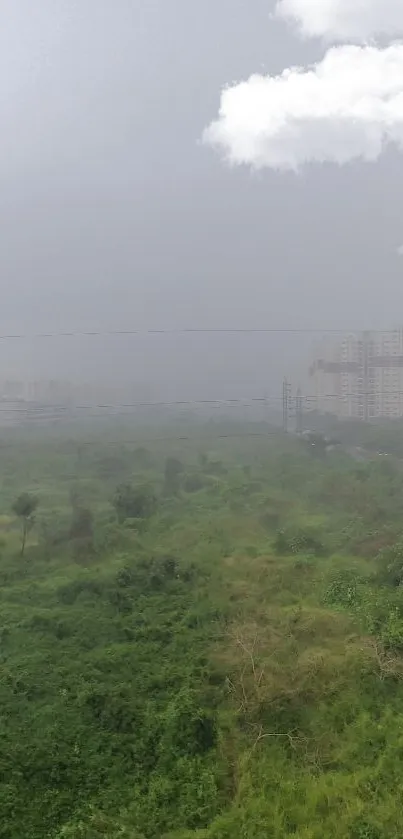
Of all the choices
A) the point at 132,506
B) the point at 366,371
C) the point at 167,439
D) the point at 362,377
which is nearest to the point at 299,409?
the point at 362,377

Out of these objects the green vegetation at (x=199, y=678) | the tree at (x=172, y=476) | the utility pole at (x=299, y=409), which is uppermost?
the utility pole at (x=299, y=409)

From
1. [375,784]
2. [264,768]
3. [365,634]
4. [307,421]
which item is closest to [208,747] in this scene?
[264,768]

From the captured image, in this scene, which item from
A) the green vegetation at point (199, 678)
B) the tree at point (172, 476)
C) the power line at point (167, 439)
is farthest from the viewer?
the power line at point (167, 439)

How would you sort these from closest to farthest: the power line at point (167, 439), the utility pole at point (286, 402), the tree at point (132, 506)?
the tree at point (132, 506), the power line at point (167, 439), the utility pole at point (286, 402)

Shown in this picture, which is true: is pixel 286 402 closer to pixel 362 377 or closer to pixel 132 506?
pixel 362 377

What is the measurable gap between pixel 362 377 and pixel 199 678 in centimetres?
4792

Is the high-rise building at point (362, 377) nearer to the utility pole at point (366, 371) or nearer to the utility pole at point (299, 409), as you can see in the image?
the utility pole at point (366, 371)

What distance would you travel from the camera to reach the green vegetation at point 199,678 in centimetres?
864

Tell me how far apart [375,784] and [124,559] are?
9.56m

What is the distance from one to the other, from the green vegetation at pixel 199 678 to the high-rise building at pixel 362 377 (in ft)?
118

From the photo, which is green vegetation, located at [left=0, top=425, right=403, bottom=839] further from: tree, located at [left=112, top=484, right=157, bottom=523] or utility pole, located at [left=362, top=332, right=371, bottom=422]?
utility pole, located at [left=362, top=332, right=371, bottom=422]

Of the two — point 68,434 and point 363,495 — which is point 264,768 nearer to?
point 363,495

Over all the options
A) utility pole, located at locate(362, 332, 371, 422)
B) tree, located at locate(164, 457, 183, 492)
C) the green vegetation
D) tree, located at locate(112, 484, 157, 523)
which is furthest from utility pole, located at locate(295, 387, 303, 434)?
tree, located at locate(112, 484, 157, 523)

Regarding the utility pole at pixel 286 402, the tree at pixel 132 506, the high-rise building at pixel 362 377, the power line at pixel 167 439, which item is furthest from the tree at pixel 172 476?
the high-rise building at pixel 362 377
